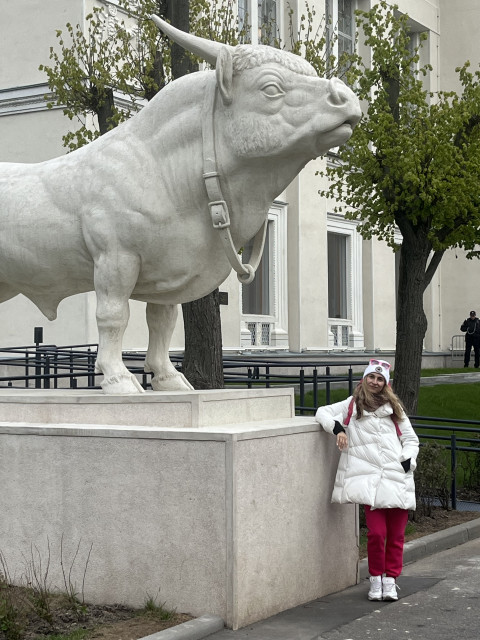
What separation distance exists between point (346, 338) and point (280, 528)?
23540 mm

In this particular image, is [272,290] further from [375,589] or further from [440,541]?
[375,589]

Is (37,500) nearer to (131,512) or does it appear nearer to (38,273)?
(131,512)

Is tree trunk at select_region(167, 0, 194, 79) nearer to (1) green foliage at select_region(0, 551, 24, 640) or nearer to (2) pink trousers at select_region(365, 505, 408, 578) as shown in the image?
(2) pink trousers at select_region(365, 505, 408, 578)

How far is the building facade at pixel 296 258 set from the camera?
2028cm

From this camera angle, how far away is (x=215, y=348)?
40.8 feet

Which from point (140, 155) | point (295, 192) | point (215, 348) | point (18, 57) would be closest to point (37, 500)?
point (140, 155)

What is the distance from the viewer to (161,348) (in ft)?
24.2

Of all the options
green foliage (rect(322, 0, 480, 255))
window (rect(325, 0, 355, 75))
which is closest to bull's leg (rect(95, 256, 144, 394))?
green foliage (rect(322, 0, 480, 255))

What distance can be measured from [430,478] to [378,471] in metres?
4.13

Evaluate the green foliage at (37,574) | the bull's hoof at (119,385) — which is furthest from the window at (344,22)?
the green foliage at (37,574)

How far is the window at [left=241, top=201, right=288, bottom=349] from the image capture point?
26.1 metres

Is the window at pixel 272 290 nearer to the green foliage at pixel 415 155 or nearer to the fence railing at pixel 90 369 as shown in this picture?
the fence railing at pixel 90 369

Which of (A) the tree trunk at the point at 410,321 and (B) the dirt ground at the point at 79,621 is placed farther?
(A) the tree trunk at the point at 410,321

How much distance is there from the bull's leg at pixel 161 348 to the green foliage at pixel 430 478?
4.21m
